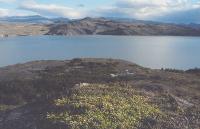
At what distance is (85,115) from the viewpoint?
14844 millimetres

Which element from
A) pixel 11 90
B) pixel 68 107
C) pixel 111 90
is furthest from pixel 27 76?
pixel 68 107

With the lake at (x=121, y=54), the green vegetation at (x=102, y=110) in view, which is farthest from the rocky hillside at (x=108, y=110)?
the lake at (x=121, y=54)

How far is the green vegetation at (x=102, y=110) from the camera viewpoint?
14391 millimetres

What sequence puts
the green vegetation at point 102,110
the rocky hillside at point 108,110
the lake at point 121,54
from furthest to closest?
the lake at point 121,54 → the rocky hillside at point 108,110 → the green vegetation at point 102,110

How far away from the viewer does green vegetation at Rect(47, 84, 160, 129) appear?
47.2 ft

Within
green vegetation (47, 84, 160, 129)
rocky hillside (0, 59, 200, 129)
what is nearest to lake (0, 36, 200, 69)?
rocky hillside (0, 59, 200, 129)

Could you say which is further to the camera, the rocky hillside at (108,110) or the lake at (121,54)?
the lake at (121,54)

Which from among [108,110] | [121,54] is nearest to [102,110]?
[108,110]

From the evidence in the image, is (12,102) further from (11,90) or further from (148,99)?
(148,99)

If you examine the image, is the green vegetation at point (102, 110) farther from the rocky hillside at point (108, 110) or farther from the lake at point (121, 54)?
the lake at point (121, 54)

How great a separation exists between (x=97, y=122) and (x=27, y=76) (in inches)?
758

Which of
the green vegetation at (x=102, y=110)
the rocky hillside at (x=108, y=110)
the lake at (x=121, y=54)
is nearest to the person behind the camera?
the green vegetation at (x=102, y=110)

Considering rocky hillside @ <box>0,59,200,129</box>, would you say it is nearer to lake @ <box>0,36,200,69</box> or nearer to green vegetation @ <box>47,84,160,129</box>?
green vegetation @ <box>47,84,160,129</box>

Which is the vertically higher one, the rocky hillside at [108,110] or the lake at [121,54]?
the rocky hillside at [108,110]
